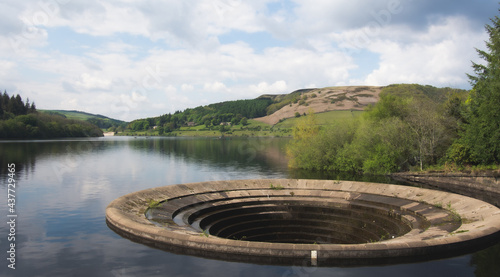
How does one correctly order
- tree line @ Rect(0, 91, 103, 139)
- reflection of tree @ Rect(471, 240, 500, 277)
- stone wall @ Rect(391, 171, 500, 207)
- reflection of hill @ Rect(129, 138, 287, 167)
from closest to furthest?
reflection of tree @ Rect(471, 240, 500, 277) < stone wall @ Rect(391, 171, 500, 207) < reflection of hill @ Rect(129, 138, 287, 167) < tree line @ Rect(0, 91, 103, 139)

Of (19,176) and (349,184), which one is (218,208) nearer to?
(349,184)

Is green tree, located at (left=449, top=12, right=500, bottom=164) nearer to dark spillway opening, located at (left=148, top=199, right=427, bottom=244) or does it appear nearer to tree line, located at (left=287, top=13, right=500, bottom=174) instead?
tree line, located at (left=287, top=13, right=500, bottom=174)

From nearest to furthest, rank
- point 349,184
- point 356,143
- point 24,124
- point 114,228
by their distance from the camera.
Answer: point 114,228 < point 349,184 < point 356,143 < point 24,124

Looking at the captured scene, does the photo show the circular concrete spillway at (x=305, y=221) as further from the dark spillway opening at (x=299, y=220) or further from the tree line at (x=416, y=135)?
the tree line at (x=416, y=135)

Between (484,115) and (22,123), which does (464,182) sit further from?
(22,123)

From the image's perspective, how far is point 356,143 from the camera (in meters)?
71.1

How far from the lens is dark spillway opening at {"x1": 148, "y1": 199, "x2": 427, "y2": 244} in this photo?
26.5 meters

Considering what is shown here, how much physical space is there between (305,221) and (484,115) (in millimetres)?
36719

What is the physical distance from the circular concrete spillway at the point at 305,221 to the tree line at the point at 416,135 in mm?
28489

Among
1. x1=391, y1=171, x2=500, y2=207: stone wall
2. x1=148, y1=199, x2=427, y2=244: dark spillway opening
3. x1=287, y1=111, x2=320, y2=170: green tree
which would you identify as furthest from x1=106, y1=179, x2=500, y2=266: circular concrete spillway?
x1=287, y1=111, x2=320, y2=170: green tree

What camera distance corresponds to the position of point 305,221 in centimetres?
3069

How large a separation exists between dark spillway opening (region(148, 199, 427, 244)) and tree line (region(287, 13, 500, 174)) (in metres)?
31.5

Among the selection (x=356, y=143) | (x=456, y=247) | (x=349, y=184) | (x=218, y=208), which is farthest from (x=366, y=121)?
(x=456, y=247)

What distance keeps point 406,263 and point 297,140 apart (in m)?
68.8
